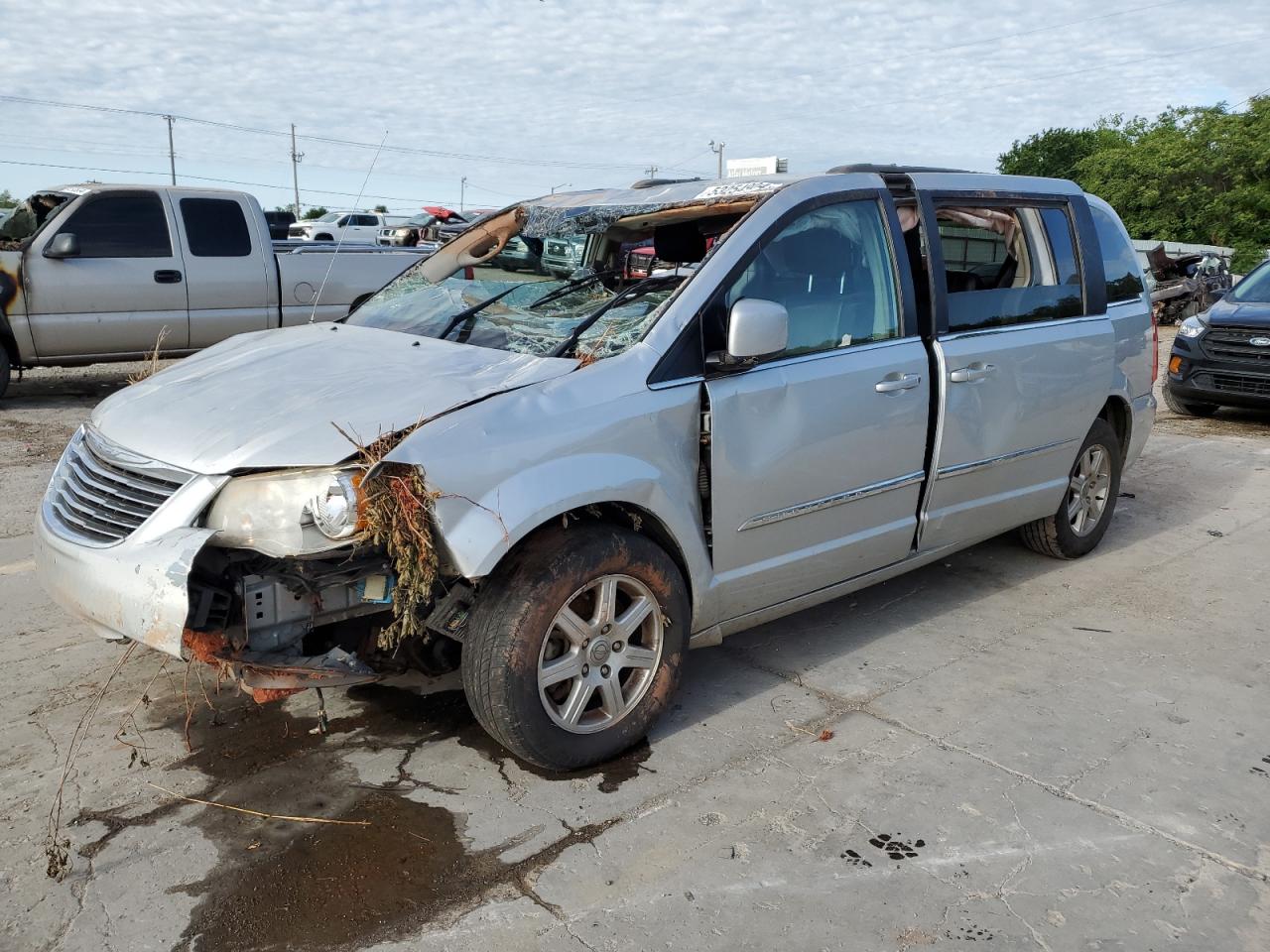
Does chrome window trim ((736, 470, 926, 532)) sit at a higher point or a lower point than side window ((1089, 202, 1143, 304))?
lower

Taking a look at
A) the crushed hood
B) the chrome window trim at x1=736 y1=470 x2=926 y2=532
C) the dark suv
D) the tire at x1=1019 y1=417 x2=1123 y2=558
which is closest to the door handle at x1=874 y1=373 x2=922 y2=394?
the chrome window trim at x1=736 y1=470 x2=926 y2=532

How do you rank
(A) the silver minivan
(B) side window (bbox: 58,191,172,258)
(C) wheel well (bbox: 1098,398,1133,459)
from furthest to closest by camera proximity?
(B) side window (bbox: 58,191,172,258)
(C) wheel well (bbox: 1098,398,1133,459)
(A) the silver minivan

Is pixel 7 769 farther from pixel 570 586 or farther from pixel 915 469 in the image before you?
pixel 915 469

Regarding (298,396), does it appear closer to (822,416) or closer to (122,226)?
(822,416)

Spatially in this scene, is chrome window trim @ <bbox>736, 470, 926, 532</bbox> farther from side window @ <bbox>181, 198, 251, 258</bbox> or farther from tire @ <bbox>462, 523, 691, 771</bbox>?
side window @ <bbox>181, 198, 251, 258</bbox>

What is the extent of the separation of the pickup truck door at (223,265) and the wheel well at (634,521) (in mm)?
8121

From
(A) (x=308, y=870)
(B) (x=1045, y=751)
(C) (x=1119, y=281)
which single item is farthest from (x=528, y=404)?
(C) (x=1119, y=281)

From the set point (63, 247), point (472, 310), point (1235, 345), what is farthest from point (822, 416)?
point (63, 247)

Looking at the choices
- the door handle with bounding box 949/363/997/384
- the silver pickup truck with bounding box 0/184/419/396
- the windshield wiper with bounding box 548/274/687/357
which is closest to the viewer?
the windshield wiper with bounding box 548/274/687/357

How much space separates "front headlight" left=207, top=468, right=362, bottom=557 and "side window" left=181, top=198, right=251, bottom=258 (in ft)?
27.4

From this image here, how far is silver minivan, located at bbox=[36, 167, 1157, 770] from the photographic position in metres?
3.08

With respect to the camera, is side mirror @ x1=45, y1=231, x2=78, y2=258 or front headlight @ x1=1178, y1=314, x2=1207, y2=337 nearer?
side mirror @ x1=45, y1=231, x2=78, y2=258

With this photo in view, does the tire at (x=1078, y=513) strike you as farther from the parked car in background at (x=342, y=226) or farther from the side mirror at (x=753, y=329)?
the parked car in background at (x=342, y=226)

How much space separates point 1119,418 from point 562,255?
338cm
